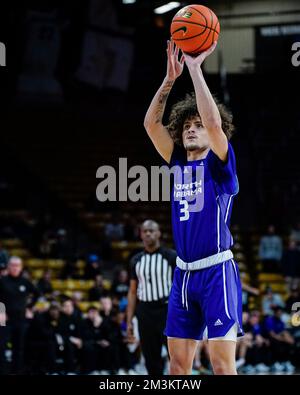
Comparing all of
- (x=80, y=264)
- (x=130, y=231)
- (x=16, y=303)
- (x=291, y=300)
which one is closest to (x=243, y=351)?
(x=291, y=300)

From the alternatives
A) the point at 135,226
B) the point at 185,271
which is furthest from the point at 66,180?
the point at 185,271

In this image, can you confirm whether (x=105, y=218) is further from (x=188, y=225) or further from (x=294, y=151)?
(x=188, y=225)

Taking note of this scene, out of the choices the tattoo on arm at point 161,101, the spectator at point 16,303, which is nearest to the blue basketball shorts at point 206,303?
the tattoo on arm at point 161,101

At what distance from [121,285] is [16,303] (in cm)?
398

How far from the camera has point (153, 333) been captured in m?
9.05

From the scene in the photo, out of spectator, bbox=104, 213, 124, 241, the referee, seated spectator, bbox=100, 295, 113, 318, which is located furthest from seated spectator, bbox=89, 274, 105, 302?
the referee

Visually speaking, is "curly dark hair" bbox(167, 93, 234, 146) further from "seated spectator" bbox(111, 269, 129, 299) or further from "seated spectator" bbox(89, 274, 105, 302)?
"seated spectator" bbox(89, 274, 105, 302)

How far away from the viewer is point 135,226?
769 inches

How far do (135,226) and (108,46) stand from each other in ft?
15.2

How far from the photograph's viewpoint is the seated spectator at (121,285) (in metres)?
16.3

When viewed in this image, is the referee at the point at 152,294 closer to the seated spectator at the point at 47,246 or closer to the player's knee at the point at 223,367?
the player's knee at the point at 223,367

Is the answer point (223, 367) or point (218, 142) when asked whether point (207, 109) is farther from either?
point (223, 367)
